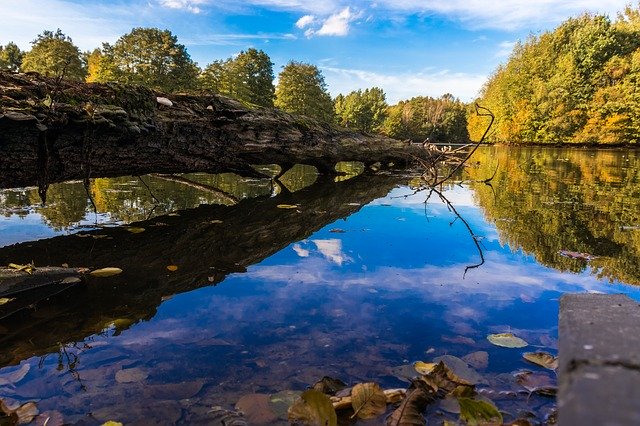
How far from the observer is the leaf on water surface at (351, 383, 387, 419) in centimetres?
150

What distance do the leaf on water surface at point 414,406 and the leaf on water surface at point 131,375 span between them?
46.0 inches

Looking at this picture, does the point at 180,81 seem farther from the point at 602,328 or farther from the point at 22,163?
the point at 602,328

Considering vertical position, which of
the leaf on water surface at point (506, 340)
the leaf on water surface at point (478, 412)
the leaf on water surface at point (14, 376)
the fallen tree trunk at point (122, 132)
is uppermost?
the fallen tree trunk at point (122, 132)

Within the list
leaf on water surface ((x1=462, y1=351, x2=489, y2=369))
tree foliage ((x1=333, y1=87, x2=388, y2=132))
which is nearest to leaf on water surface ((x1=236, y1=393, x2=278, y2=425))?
leaf on water surface ((x1=462, y1=351, x2=489, y2=369))

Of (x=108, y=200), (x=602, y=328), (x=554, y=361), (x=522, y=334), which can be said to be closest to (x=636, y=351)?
(x=602, y=328)

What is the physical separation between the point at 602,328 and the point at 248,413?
1.29m

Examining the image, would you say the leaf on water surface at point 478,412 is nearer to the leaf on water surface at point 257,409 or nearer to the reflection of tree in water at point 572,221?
the leaf on water surface at point 257,409

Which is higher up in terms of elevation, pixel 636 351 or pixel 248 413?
pixel 636 351

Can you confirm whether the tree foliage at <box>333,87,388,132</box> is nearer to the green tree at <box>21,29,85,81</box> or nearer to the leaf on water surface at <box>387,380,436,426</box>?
the green tree at <box>21,29,85,81</box>

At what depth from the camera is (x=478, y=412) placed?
1421 mm

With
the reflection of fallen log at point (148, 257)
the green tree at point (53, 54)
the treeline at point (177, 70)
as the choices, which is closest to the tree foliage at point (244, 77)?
the treeline at point (177, 70)

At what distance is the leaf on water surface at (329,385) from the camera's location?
1.69 metres

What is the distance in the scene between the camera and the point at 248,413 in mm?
1543

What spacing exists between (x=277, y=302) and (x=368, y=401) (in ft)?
3.98
